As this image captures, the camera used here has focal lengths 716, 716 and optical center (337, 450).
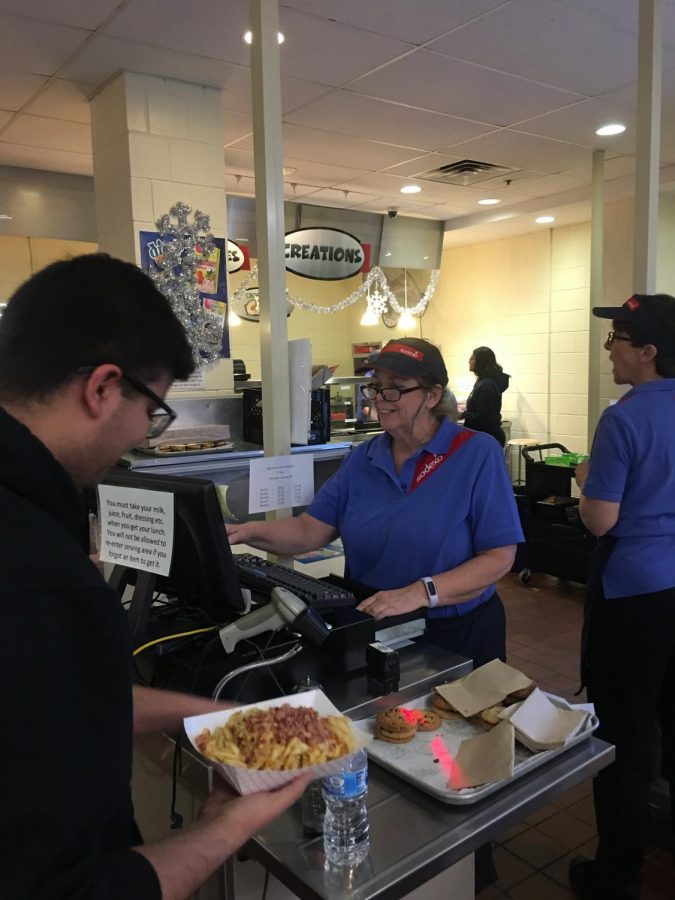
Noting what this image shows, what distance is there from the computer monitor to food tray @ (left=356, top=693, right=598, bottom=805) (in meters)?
0.39

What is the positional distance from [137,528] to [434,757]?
2.39ft

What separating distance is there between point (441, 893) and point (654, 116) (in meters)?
2.61

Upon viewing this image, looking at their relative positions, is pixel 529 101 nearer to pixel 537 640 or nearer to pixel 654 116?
pixel 654 116

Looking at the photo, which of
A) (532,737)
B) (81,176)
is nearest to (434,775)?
(532,737)

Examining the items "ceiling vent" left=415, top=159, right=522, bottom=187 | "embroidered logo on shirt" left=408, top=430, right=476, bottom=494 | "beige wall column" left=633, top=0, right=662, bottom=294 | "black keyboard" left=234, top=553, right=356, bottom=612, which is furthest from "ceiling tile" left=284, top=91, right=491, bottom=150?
"black keyboard" left=234, top=553, right=356, bottom=612

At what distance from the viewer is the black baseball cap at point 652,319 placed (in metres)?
2.16

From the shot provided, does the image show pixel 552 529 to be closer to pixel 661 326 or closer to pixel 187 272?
pixel 187 272

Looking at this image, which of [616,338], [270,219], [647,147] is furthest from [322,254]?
[616,338]

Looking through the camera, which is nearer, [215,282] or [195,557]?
[195,557]

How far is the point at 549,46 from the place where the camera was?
11.3ft

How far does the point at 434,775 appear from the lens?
1.20 meters

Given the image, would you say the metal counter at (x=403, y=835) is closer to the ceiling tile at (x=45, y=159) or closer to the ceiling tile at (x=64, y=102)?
the ceiling tile at (x=64, y=102)

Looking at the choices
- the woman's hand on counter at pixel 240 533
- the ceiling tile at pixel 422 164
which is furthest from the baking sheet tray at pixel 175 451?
the ceiling tile at pixel 422 164

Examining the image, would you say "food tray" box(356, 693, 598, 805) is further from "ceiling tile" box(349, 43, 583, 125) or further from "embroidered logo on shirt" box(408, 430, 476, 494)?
"ceiling tile" box(349, 43, 583, 125)
